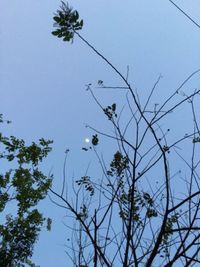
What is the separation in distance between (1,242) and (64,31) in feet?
22.7

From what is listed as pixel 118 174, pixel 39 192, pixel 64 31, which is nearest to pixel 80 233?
pixel 118 174

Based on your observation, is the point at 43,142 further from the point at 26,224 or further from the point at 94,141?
the point at 94,141

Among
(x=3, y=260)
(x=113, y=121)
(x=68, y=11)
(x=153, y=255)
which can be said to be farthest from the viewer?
(x=3, y=260)

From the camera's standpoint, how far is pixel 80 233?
4980mm

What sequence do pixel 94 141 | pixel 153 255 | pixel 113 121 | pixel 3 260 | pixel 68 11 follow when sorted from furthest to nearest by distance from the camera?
1. pixel 3 260
2. pixel 94 141
3. pixel 113 121
4. pixel 68 11
5. pixel 153 255

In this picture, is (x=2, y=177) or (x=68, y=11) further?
(x=2, y=177)

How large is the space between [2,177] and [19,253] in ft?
5.88

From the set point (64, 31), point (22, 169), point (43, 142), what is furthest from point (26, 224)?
point (64, 31)

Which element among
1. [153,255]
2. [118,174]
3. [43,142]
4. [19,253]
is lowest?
[153,255]

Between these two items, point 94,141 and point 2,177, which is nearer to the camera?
point 94,141

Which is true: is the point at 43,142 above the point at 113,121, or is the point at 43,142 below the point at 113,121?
above

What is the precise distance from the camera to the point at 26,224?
935cm

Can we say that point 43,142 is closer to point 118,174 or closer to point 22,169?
point 22,169

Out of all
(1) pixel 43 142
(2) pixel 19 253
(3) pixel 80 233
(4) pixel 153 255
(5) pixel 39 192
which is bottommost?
(4) pixel 153 255
